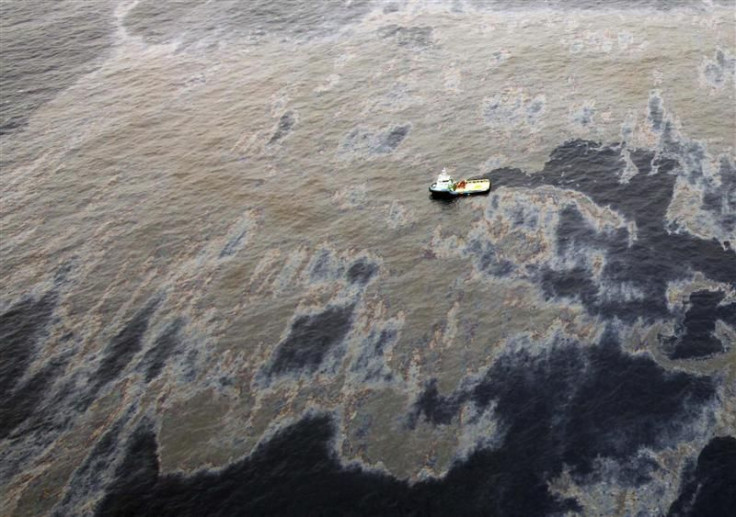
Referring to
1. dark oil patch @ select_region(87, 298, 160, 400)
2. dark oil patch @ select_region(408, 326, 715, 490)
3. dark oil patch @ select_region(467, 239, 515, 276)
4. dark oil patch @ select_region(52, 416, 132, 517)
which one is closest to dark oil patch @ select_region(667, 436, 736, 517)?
dark oil patch @ select_region(408, 326, 715, 490)

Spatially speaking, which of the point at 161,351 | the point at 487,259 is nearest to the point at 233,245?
the point at 161,351

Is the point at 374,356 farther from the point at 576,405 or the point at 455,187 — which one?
the point at 455,187

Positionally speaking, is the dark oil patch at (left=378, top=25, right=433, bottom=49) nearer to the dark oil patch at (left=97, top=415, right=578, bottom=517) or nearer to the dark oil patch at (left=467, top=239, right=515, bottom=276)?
the dark oil patch at (left=467, top=239, right=515, bottom=276)

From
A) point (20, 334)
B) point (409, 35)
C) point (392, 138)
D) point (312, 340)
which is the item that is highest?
point (409, 35)

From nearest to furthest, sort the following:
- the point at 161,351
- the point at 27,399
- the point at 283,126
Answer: the point at 27,399 → the point at 161,351 → the point at 283,126

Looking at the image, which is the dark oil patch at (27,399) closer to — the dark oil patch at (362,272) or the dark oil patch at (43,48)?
the dark oil patch at (362,272)

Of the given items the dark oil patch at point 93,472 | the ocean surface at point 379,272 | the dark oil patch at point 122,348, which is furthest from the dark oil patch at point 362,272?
the dark oil patch at point 93,472

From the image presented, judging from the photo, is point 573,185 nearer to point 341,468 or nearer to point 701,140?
point 701,140
